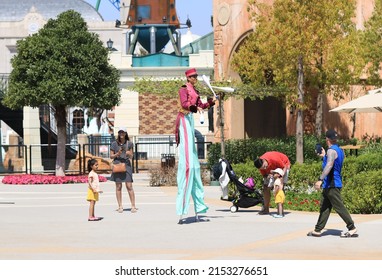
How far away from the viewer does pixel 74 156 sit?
44938 mm

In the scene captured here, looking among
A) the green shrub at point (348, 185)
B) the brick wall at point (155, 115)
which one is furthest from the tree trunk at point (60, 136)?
the brick wall at point (155, 115)

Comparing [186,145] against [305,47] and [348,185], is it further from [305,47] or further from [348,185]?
[305,47]

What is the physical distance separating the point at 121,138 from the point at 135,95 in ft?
134

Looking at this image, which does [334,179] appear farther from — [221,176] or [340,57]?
[340,57]

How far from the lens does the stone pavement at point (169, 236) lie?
12.3 metres

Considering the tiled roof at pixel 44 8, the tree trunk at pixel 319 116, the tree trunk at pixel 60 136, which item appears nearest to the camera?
the tree trunk at pixel 319 116

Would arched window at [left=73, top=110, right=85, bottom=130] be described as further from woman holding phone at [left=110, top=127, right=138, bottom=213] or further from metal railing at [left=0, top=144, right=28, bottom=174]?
woman holding phone at [left=110, top=127, right=138, bottom=213]

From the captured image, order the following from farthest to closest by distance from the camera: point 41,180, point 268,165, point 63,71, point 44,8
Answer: point 44,8 < point 63,71 < point 41,180 < point 268,165

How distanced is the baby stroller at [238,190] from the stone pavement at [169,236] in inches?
7.6

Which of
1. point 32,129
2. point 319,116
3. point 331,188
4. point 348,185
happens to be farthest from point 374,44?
point 331,188

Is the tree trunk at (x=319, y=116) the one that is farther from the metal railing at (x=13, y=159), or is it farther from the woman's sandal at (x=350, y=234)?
the woman's sandal at (x=350, y=234)

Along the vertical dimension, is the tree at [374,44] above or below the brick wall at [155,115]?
above

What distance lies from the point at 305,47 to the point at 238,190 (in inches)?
430

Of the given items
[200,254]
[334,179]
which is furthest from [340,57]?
[200,254]
